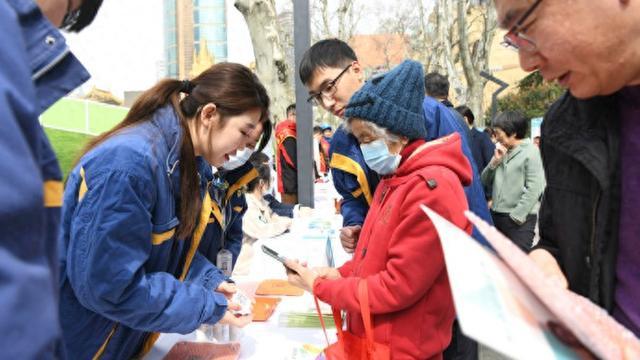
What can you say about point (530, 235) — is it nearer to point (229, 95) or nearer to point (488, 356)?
point (488, 356)

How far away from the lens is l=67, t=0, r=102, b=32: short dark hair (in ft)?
2.57

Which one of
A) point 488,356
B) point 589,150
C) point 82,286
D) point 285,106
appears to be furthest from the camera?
point 285,106

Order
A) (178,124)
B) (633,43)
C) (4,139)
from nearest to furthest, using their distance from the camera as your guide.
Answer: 1. (4,139)
2. (633,43)
3. (178,124)

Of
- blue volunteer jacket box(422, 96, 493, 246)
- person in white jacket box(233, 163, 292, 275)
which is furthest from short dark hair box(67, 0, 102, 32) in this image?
person in white jacket box(233, 163, 292, 275)

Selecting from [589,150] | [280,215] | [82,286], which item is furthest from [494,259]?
[280,215]

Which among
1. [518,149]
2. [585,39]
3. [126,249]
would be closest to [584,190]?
[585,39]

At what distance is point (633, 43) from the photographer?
0.87 meters

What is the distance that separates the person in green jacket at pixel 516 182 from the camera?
412 cm

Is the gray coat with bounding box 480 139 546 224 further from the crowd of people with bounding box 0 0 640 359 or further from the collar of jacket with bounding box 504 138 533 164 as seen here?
the crowd of people with bounding box 0 0 640 359

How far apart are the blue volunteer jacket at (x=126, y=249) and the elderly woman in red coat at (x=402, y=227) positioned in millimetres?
445

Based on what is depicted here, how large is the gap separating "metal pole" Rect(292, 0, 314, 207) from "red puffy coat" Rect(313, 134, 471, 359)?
3542mm

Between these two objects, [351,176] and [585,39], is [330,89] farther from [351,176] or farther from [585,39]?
[585,39]

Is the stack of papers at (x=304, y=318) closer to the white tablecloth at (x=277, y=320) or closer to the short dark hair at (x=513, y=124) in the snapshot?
the white tablecloth at (x=277, y=320)

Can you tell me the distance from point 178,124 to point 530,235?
11.7 ft
